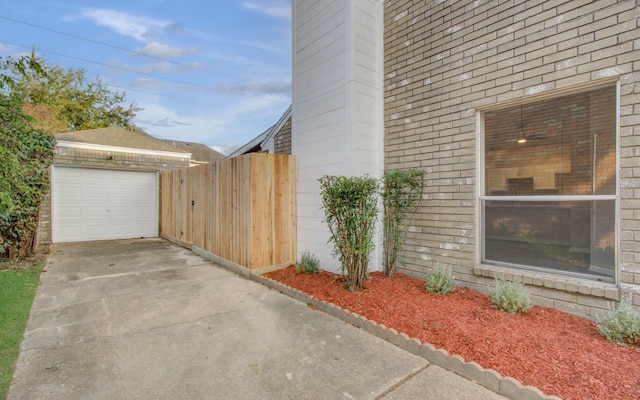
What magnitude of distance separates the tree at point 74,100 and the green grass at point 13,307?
1404 centimetres

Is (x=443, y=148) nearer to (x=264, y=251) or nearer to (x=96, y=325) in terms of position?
(x=264, y=251)

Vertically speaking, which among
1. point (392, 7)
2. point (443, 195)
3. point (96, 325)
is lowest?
point (96, 325)

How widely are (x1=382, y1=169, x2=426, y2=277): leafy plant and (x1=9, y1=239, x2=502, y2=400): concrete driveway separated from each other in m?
1.69

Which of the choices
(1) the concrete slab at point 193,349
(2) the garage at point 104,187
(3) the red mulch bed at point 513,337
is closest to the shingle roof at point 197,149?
(2) the garage at point 104,187

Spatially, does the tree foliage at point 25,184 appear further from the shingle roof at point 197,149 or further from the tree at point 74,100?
the shingle roof at point 197,149

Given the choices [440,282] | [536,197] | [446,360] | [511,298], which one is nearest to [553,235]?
[536,197]

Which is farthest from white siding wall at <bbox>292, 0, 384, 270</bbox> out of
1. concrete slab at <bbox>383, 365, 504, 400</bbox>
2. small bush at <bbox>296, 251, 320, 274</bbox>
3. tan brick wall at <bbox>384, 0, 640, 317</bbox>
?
concrete slab at <bbox>383, 365, 504, 400</bbox>

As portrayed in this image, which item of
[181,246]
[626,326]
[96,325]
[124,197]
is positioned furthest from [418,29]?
[124,197]

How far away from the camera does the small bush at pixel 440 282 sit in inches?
154

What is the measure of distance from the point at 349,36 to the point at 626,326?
4.85 m

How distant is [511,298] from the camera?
129 inches

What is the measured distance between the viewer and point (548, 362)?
2311mm

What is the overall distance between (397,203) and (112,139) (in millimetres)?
10348

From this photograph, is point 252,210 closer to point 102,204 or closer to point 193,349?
point 193,349
